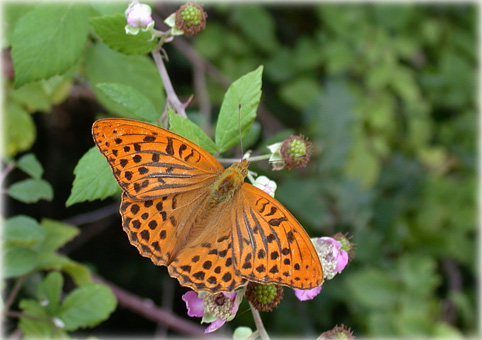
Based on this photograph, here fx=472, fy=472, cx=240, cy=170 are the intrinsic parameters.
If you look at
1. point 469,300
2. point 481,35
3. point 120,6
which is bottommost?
point 469,300

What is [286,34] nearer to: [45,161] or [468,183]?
[468,183]

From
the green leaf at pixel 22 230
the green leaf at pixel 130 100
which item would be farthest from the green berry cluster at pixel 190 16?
the green leaf at pixel 22 230

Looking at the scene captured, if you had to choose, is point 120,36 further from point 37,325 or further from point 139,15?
point 37,325

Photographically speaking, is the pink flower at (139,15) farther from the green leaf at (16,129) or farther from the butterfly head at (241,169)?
the green leaf at (16,129)

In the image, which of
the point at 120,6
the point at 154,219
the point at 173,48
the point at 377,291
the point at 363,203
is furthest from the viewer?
the point at 173,48

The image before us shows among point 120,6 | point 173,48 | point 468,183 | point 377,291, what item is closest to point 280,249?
point 120,6

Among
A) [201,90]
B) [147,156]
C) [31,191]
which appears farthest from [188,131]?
[201,90]
